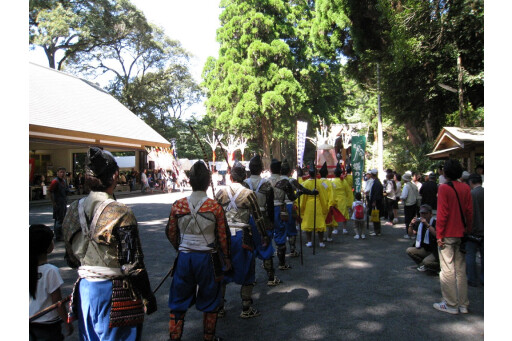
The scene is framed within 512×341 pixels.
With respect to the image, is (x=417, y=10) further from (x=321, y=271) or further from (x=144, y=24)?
(x=144, y=24)

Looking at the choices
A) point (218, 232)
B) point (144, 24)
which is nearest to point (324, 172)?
point (218, 232)

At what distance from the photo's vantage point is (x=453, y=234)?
4172 millimetres

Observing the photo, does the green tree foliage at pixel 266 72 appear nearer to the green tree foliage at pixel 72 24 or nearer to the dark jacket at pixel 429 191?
the green tree foliage at pixel 72 24

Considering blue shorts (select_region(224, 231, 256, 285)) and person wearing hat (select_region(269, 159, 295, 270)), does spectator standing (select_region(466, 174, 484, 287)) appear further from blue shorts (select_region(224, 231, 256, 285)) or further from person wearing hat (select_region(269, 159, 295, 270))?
blue shorts (select_region(224, 231, 256, 285))

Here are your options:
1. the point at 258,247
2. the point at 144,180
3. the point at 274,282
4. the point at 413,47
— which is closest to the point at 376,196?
the point at 274,282

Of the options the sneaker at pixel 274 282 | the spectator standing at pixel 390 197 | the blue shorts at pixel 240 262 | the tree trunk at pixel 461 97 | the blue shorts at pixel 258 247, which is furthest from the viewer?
the tree trunk at pixel 461 97

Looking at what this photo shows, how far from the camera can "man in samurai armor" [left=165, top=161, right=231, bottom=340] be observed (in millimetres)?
3173

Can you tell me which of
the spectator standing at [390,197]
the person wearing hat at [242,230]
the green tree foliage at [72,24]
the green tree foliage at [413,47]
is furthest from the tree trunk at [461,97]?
the green tree foliage at [72,24]

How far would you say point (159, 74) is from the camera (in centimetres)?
3616

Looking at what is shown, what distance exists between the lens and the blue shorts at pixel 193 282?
10.4 feet

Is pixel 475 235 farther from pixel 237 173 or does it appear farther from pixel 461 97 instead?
pixel 461 97

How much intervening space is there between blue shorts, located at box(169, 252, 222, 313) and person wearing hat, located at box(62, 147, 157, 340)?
740 mm

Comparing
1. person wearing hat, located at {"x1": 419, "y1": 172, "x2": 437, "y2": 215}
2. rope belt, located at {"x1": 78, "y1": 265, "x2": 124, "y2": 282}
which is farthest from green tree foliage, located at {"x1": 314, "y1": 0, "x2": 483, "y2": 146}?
rope belt, located at {"x1": 78, "y1": 265, "x2": 124, "y2": 282}

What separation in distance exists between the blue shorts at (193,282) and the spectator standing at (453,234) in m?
2.78
